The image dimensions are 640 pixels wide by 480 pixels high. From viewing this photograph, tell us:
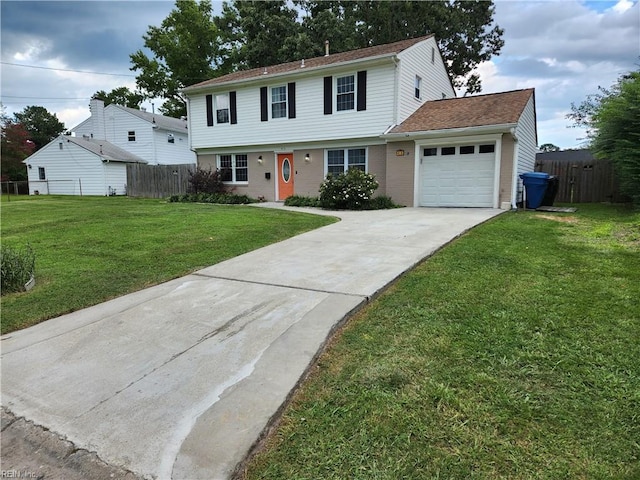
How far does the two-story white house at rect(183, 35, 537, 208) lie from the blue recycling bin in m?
0.39

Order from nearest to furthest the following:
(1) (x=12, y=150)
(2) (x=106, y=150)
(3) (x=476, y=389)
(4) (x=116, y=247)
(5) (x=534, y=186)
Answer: (3) (x=476, y=389)
(4) (x=116, y=247)
(5) (x=534, y=186)
(2) (x=106, y=150)
(1) (x=12, y=150)

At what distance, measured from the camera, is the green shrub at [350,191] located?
12438 millimetres

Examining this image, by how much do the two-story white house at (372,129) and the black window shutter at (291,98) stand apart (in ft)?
0.13

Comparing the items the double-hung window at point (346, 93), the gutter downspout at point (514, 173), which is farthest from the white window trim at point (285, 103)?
the gutter downspout at point (514, 173)

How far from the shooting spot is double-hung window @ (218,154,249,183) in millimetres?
17844

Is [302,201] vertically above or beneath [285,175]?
beneath

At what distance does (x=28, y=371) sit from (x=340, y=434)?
8.26 feet

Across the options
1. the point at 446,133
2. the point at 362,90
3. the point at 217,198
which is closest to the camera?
the point at 446,133

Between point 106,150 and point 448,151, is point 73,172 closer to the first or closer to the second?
point 106,150

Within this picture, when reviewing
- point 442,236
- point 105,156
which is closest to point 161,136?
point 105,156

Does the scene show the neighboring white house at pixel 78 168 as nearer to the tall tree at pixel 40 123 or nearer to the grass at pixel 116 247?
the grass at pixel 116 247

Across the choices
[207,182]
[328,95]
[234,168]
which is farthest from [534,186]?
[207,182]

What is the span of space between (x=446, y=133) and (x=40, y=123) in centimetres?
5538

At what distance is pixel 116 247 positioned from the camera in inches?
276
